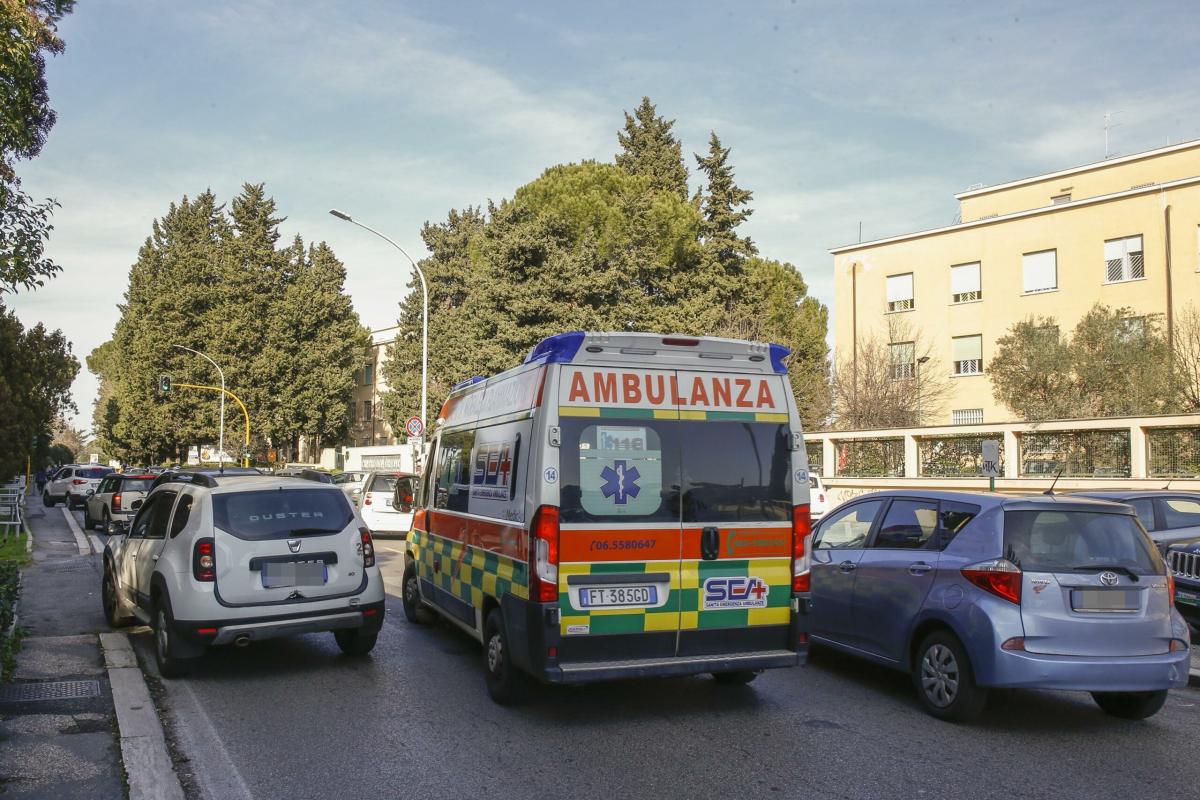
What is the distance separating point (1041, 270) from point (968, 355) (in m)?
4.11

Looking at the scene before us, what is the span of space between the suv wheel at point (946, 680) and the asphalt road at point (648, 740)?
120mm

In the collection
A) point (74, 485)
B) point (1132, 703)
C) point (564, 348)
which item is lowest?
point (1132, 703)

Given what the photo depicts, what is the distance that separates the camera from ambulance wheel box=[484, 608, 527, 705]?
21.9ft

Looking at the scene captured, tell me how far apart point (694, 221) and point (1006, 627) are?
39.6m

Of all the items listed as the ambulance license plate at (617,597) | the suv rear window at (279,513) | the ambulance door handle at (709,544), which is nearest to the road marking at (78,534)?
the suv rear window at (279,513)

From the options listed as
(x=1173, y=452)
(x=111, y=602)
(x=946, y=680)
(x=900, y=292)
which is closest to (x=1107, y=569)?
(x=946, y=680)

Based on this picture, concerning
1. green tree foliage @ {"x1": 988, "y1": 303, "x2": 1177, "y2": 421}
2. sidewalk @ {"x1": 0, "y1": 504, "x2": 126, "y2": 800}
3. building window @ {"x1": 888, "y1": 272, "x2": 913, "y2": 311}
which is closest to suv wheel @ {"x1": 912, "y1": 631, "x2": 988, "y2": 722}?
sidewalk @ {"x1": 0, "y1": 504, "x2": 126, "y2": 800}

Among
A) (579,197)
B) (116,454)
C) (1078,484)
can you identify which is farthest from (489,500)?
(116,454)

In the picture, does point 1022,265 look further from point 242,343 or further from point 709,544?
point 242,343

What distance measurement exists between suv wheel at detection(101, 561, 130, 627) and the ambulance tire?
110 inches

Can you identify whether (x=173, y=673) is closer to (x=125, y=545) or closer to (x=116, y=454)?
(x=125, y=545)

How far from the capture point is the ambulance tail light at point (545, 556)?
6137mm

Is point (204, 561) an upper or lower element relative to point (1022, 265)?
lower

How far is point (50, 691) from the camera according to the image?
7.27 m
